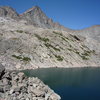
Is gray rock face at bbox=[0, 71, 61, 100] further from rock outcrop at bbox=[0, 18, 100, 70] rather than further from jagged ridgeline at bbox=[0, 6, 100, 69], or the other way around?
jagged ridgeline at bbox=[0, 6, 100, 69]

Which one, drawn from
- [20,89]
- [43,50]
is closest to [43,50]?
[43,50]

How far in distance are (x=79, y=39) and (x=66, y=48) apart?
31397 mm

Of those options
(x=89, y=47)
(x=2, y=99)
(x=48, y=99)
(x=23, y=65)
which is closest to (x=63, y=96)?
(x=48, y=99)

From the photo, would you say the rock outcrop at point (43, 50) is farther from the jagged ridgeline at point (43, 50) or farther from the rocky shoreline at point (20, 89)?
the rocky shoreline at point (20, 89)

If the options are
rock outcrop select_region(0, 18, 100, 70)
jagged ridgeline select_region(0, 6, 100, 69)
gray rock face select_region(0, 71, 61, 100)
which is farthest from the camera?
jagged ridgeline select_region(0, 6, 100, 69)

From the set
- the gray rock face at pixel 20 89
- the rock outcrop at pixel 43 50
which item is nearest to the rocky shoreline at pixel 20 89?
the gray rock face at pixel 20 89

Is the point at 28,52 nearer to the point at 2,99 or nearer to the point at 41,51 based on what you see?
the point at 41,51

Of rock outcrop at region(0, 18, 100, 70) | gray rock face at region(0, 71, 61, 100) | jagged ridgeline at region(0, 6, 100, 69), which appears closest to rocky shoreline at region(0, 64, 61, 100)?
gray rock face at region(0, 71, 61, 100)

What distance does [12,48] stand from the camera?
311 feet

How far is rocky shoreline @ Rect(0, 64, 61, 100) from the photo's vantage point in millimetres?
29533

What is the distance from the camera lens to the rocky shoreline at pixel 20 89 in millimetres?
29533

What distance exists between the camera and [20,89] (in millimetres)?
31781

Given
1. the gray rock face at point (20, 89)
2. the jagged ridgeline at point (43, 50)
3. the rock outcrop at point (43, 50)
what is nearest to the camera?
the gray rock face at point (20, 89)

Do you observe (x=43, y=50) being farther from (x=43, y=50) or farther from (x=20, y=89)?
(x=20, y=89)
